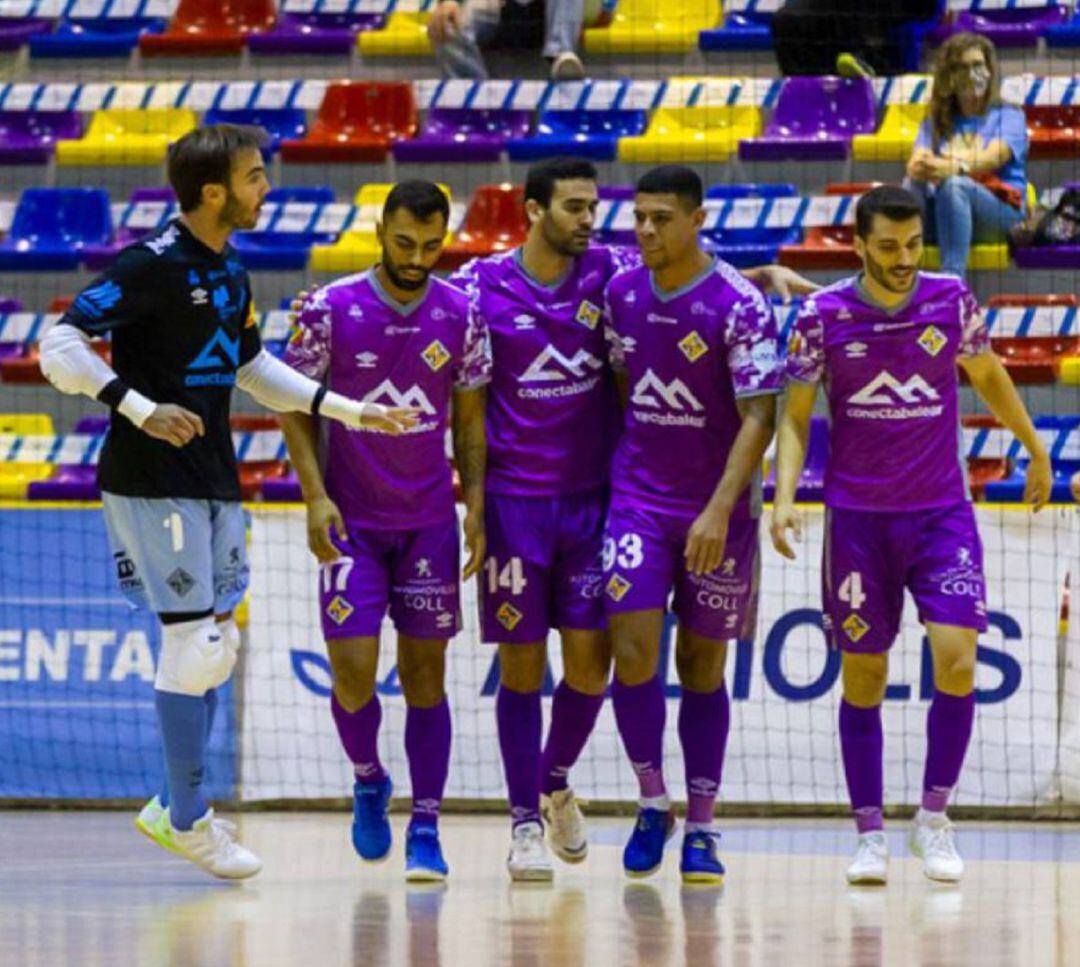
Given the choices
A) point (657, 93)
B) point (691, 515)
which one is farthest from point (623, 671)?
point (657, 93)

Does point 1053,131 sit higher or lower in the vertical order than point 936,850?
higher

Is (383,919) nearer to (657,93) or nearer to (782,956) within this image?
(782,956)

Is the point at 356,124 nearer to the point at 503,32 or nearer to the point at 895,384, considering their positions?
the point at 503,32

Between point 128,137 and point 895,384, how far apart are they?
8180 millimetres

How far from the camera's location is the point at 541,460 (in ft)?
25.3

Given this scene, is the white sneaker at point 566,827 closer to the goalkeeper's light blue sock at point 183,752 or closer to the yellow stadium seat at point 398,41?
the goalkeeper's light blue sock at point 183,752

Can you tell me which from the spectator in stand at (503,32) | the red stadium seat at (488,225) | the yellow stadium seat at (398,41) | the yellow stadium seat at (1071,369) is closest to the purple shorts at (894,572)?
the yellow stadium seat at (1071,369)

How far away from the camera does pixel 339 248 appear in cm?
1370

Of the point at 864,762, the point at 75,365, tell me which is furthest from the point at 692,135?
the point at 75,365

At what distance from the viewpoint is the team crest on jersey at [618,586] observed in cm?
751

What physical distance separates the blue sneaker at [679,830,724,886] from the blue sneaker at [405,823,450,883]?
754 millimetres

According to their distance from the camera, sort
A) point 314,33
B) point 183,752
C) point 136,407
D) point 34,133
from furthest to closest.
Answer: point 34,133 → point 314,33 → point 183,752 → point 136,407

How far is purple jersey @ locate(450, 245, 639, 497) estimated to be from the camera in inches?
304

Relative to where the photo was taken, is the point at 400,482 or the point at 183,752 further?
the point at 400,482
